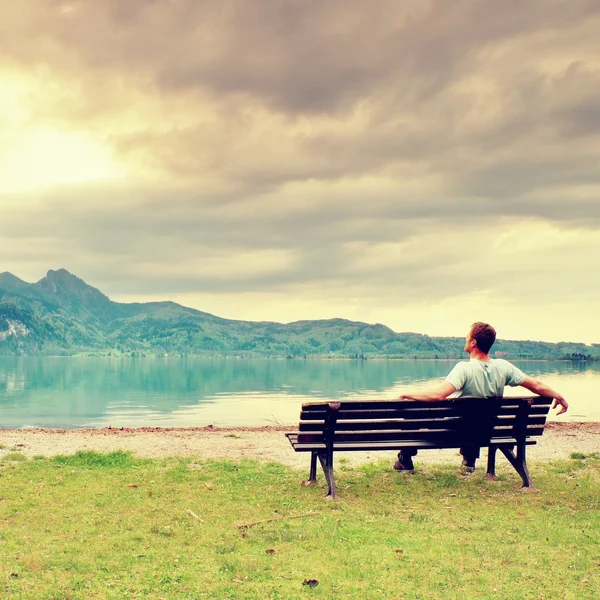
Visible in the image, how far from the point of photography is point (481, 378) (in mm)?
11547

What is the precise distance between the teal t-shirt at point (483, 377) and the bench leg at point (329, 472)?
2496mm

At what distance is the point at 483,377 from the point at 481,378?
4cm

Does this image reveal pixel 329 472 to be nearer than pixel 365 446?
Yes

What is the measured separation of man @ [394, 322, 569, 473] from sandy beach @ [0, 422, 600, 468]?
4177 mm

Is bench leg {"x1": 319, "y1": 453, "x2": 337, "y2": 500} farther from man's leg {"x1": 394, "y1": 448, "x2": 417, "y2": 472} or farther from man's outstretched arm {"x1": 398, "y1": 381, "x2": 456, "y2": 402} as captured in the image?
man's leg {"x1": 394, "y1": 448, "x2": 417, "y2": 472}

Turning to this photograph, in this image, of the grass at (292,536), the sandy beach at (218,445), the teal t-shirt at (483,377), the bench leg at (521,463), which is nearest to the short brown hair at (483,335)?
the teal t-shirt at (483,377)

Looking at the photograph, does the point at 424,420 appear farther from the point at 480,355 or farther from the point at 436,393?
the point at 480,355

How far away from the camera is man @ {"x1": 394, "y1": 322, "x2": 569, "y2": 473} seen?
11.3 m

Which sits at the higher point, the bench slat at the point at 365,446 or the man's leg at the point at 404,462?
the bench slat at the point at 365,446

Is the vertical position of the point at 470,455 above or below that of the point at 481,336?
below

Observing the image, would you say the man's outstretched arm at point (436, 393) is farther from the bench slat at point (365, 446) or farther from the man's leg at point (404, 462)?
the man's leg at point (404, 462)

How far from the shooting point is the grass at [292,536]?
22.5 ft

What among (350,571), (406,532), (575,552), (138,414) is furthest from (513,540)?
(138,414)

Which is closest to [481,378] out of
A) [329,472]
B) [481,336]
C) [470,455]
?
[481,336]
